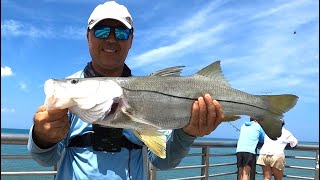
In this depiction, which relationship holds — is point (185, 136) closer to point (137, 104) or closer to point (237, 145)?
point (137, 104)

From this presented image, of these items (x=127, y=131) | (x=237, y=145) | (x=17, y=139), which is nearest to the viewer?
(x=127, y=131)

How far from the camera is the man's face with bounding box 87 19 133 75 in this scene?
2680mm

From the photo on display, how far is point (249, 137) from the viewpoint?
905 cm

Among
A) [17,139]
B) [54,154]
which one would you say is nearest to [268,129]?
[54,154]

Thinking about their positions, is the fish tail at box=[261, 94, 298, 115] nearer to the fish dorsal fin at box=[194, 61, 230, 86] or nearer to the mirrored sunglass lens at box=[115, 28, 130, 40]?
→ the fish dorsal fin at box=[194, 61, 230, 86]

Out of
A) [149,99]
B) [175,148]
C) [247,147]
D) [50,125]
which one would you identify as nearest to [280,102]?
[175,148]

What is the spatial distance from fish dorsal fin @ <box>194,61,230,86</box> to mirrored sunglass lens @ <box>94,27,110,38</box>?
2.10 feet

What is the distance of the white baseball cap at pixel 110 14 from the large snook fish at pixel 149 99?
16.9 inches

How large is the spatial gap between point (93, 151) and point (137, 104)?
394 mm

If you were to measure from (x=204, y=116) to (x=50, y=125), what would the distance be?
0.90 metres

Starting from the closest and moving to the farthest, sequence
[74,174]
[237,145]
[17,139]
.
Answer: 1. [74,174]
2. [17,139]
3. [237,145]

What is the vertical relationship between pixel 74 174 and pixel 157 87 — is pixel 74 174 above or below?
below

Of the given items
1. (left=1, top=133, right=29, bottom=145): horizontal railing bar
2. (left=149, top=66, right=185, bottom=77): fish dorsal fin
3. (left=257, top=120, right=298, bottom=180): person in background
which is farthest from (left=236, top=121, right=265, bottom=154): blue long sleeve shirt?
(left=149, top=66, right=185, bottom=77): fish dorsal fin

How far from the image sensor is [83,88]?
2418mm
